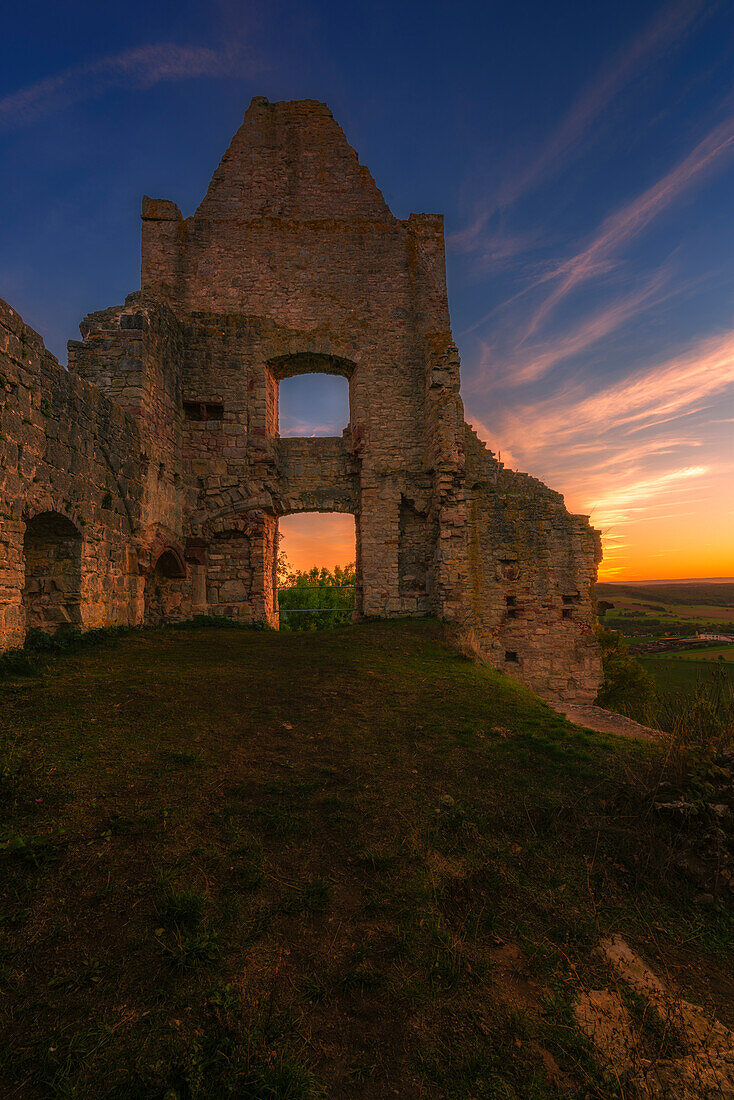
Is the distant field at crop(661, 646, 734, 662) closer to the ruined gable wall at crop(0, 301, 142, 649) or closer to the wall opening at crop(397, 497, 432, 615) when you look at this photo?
the wall opening at crop(397, 497, 432, 615)

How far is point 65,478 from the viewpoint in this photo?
6703 millimetres

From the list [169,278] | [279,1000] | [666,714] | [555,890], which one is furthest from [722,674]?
[169,278]

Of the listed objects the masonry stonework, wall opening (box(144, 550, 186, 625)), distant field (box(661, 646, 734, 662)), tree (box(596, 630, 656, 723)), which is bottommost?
tree (box(596, 630, 656, 723))

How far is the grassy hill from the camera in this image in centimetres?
181

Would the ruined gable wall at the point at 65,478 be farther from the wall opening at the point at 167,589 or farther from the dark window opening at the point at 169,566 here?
the wall opening at the point at 167,589

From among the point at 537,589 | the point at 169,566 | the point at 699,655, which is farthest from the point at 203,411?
the point at 699,655

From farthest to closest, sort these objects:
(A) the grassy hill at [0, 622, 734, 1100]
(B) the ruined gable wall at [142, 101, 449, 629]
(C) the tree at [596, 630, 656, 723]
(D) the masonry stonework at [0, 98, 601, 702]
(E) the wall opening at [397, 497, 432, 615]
Answer: (C) the tree at [596, 630, 656, 723] → (E) the wall opening at [397, 497, 432, 615] → (B) the ruined gable wall at [142, 101, 449, 629] → (D) the masonry stonework at [0, 98, 601, 702] → (A) the grassy hill at [0, 622, 734, 1100]

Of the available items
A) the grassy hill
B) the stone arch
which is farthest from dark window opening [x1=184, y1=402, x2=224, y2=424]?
the grassy hill

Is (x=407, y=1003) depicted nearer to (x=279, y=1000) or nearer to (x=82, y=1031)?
(x=279, y=1000)

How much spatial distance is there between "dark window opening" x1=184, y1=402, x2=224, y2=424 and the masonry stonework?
0.05 m

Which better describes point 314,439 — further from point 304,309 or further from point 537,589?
point 537,589

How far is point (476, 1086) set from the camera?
69.9 inches

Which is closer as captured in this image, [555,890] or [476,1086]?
[476,1086]

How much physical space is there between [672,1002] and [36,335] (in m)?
8.18
